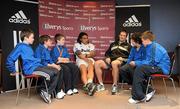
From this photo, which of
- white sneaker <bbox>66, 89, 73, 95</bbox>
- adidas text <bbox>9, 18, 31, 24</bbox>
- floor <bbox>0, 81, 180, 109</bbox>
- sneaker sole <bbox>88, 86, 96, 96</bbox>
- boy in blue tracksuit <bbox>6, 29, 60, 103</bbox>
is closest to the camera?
floor <bbox>0, 81, 180, 109</bbox>

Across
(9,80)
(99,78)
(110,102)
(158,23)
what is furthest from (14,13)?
(158,23)

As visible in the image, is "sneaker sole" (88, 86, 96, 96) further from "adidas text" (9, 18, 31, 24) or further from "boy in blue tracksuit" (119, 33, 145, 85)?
"adidas text" (9, 18, 31, 24)

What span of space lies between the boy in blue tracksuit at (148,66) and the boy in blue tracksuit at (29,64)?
4.46ft

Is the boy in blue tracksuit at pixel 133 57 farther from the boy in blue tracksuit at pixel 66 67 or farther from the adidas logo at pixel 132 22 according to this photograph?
the adidas logo at pixel 132 22

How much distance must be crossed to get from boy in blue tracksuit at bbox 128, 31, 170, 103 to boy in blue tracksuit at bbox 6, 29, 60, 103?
4.46 feet

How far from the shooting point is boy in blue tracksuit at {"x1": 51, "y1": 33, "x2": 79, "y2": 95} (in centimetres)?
564

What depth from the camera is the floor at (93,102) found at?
4.61m

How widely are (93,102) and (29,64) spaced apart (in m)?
1.24

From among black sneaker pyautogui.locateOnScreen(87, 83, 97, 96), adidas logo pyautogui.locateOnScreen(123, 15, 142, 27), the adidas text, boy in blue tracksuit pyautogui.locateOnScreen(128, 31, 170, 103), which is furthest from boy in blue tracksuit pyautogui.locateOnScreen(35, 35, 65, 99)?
adidas logo pyautogui.locateOnScreen(123, 15, 142, 27)

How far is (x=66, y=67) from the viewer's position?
18.5ft

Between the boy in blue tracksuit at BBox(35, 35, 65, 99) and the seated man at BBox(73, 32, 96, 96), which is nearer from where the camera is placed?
the boy in blue tracksuit at BBox(35, 35, 65, 99)

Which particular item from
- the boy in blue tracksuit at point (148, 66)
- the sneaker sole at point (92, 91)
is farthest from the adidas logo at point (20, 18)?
the boy in blue tracksuit at point (148, 66)

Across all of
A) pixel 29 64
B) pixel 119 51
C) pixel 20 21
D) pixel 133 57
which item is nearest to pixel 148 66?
pixel 133 57

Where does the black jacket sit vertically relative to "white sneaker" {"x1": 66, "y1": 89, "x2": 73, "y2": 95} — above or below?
above
